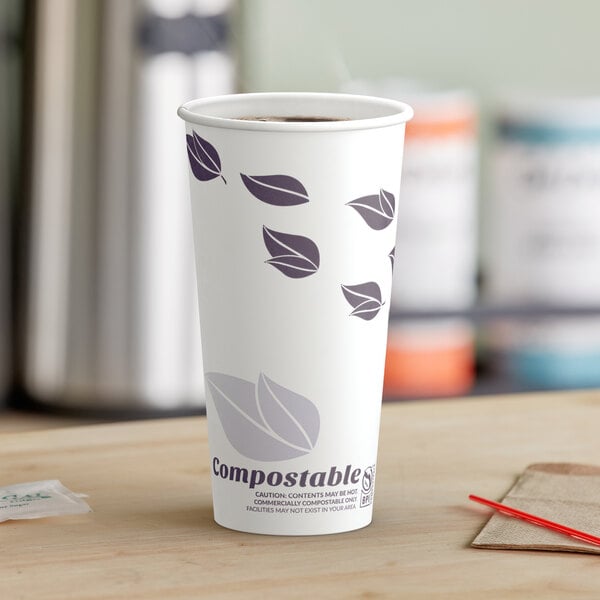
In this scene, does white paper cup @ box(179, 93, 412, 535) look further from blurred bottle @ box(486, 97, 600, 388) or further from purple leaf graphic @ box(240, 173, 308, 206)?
blurred bottle @ box(486, 97, 600, 388)

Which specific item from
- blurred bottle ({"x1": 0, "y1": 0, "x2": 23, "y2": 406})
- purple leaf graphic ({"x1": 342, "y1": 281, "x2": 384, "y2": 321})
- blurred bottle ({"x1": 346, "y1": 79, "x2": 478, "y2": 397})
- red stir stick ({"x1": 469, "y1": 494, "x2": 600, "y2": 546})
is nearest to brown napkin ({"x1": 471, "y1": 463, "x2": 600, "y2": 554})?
red stir stick ({"x1": 469, "y1": 494, "x2": 600, "y2": 546})

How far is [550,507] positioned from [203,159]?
218mm

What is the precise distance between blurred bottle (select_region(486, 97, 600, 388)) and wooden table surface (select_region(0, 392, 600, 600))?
483mm

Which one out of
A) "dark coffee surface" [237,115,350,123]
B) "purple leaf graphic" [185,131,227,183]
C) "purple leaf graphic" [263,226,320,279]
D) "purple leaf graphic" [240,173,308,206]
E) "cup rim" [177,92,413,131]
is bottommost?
"purple leaf graphic" [263,226,320,279]

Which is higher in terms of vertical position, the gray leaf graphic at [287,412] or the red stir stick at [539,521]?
the gray leaf graphic at [287,412]

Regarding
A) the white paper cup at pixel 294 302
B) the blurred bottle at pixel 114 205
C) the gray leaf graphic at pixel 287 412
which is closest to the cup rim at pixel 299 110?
the white paper cup at pixel 294 302

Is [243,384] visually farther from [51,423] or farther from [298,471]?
[51,423]

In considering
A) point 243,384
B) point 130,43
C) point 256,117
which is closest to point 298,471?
point 243,384

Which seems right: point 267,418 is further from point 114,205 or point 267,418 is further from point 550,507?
point 114,205

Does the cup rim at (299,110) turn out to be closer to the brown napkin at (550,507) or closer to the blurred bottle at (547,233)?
the brown napkin at (550,507)

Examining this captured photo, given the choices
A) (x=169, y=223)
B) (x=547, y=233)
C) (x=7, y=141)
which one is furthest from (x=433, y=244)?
(x=7, y=141)

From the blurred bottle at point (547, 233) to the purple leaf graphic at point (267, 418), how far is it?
2.27ft

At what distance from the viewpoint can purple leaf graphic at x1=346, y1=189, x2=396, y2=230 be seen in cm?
52

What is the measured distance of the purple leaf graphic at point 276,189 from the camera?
1.66 ft
